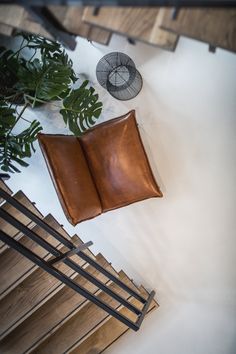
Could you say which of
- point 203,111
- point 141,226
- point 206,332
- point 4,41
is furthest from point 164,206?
point 4,41

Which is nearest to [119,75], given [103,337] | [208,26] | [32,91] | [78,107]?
[78,107]

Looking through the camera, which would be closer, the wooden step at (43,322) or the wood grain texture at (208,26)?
the wood grain texture at (208,26)

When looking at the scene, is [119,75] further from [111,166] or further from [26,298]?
[26,298]

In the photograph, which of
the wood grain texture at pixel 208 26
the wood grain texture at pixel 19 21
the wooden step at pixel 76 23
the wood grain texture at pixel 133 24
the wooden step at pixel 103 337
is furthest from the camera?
the wooden step at pixel 103 337

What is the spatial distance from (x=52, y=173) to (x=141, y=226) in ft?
3.39

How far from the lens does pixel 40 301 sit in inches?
94.9

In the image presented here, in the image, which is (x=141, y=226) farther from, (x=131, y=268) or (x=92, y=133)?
(x=92, y=133)

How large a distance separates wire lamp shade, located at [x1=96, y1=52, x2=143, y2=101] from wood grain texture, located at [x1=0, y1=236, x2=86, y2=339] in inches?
57.0

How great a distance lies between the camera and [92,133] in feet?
8.95

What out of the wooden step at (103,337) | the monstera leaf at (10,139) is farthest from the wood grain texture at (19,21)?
the wooden step at (103,337)

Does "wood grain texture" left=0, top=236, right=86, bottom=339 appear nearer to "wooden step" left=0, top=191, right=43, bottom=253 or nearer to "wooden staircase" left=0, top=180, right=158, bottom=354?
"wooden staircase" left=0, top=180, right=158, bottom=354

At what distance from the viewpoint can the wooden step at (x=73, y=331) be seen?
268 centimetres

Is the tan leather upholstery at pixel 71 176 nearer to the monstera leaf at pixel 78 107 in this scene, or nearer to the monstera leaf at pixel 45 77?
the monstera leaf at pixel 78 107

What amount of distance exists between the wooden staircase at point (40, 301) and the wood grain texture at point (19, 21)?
104cm
